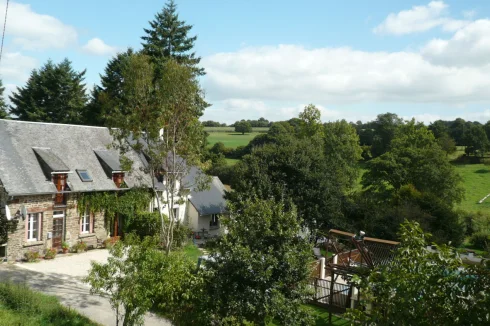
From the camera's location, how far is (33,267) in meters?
20.5

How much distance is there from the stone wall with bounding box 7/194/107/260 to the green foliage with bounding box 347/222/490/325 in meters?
20.2

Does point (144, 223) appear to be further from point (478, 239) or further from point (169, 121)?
point (478, 239)

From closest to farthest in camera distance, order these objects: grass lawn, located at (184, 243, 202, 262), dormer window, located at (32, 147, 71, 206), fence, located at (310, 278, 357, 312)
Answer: fence, located at (310, 278, 357, 312)
dormer window, located at (32, 147, 71, 206)
grass lawn, located at (184, 243, 202, 262)

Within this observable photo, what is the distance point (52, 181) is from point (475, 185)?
43742 millimetres

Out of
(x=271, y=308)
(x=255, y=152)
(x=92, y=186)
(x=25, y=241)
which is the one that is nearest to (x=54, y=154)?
(x=92, y=186)

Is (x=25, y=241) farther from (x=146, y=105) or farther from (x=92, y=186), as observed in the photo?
(x=146, y=105)

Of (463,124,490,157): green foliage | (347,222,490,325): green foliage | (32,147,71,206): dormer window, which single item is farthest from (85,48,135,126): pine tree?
(463,124,490,157): green foliage

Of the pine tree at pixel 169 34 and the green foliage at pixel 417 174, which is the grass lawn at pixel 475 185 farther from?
the pine tree at pixel 169 34

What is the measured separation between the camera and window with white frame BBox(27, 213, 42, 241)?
22.1 m

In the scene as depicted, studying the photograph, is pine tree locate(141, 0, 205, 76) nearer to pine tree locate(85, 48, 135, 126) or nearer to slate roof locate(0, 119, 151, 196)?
pine tree locate(85, 48, 135, 126)

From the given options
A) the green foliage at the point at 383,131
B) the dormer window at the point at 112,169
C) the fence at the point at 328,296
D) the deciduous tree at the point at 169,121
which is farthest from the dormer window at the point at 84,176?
the green foliage at the point at 383,131

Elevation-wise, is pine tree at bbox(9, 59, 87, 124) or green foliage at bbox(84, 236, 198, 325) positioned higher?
pine tree at bbox(9, 59, 87, 124)

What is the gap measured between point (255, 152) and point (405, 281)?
22.8m

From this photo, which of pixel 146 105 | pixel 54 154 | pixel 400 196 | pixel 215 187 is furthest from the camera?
pixel 215 187
